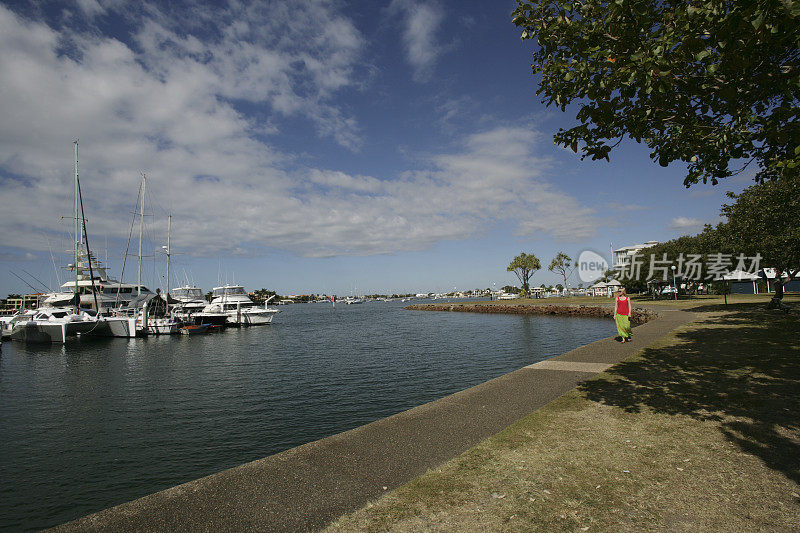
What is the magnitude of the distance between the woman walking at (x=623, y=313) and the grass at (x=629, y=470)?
17.0ft

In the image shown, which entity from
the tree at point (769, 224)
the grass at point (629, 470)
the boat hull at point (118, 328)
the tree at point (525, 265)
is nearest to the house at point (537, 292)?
the tree at point (525, 265)

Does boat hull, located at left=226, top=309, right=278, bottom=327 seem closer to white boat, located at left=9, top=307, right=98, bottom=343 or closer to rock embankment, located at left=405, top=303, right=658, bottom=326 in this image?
white boat, located at left=9, top=307, right=98, bottom=343

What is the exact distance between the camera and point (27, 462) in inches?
348

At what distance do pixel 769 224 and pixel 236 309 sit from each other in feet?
167

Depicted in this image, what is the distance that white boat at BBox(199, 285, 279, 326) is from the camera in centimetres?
4922

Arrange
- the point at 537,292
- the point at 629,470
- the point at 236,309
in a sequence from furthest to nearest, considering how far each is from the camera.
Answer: the point at 537,292
the point at 236,309
the point at 629,470

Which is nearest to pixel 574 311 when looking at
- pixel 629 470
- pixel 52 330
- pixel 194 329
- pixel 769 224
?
pixel 769 224

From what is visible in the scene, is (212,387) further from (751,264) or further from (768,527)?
(751,264)

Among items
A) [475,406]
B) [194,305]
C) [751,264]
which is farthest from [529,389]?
[194,305]

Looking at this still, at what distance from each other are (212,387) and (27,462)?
23.5 feet

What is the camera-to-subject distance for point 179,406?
1315 centimetres

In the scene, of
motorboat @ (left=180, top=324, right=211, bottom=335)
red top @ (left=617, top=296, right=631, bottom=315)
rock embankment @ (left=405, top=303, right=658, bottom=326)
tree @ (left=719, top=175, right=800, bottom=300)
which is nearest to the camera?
red top @ (left=617, top=296, right=631, bottom=315)

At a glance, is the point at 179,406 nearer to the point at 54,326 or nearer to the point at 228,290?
the point at 54,326

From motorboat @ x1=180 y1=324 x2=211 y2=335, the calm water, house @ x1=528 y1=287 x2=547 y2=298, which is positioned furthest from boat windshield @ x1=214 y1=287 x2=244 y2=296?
house @ x1=528 y1=287 x2=547 y2=298
